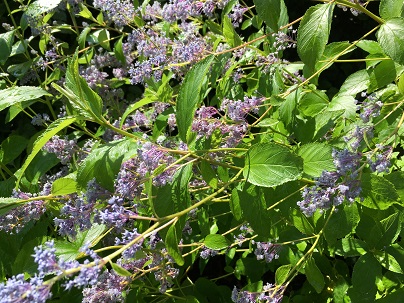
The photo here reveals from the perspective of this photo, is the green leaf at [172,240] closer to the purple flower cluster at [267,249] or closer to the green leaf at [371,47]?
the purple flower cluster at [267,249]

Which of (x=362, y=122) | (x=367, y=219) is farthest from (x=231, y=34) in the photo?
(x=367, y=219)

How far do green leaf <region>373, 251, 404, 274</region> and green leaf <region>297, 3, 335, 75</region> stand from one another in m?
0.68

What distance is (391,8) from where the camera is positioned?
5.66ft

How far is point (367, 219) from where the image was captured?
188cm

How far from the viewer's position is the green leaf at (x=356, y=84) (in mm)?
2004

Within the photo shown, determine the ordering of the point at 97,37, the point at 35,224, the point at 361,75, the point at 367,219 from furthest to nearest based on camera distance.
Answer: the point at 97,37 < the point at 35,224 < the point at 361,75 < the point at 367,219

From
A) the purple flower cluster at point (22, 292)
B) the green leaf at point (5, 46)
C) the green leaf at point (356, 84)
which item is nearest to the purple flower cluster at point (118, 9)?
the green leaf at point (5, 46)

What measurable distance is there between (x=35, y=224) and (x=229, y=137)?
3.16 ft

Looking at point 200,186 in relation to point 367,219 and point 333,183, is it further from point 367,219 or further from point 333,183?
point 333,183

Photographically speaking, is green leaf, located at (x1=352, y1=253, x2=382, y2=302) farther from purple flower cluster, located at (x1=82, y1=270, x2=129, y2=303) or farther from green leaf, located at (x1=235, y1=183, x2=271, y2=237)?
purple flower cluster, located at (x1=82, y1=270, x2=129, y2=303)

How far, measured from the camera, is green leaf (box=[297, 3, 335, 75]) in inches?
58.6

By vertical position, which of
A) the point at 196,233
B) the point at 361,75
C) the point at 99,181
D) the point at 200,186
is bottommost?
the point at 196,233

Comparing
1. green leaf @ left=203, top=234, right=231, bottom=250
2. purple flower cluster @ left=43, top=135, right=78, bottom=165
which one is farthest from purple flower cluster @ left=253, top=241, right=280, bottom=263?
purple flower cluster @ left=43, top=135, right=78, bottom=165

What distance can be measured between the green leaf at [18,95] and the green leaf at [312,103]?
86 centimetres
